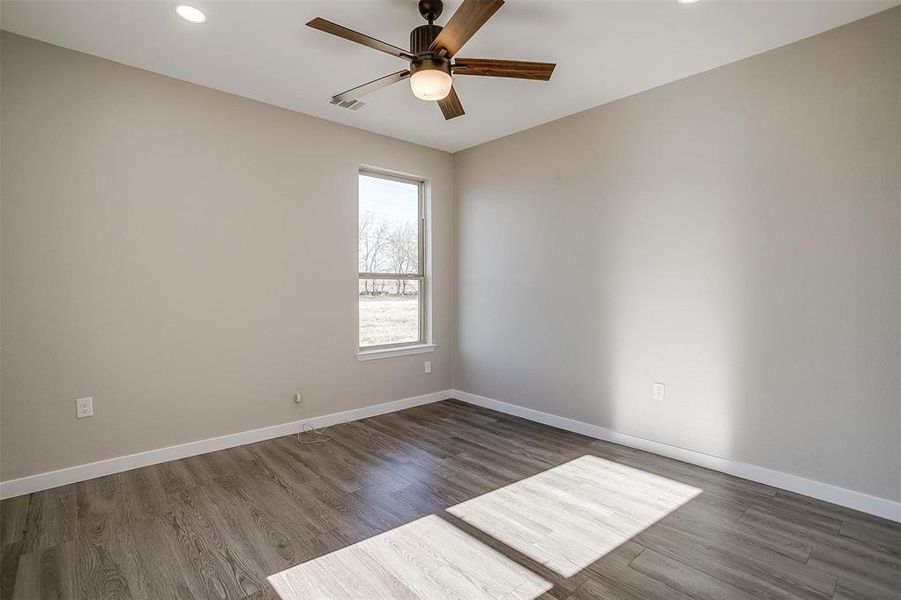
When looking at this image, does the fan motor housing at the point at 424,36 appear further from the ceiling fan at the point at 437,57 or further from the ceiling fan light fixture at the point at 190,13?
the ceiling fan light fixture at the point at 190,13

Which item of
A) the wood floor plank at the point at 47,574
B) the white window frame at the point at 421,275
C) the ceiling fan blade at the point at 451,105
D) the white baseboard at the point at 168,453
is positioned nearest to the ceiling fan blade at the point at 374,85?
the ceiling fan blade at the point at 451,105

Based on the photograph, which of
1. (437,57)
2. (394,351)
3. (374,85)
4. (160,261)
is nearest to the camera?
(437,57)

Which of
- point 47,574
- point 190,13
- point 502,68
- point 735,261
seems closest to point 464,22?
point 502,68

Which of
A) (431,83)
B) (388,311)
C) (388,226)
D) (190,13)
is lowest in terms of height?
(388,311)

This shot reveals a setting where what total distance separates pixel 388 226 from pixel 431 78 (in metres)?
2.36

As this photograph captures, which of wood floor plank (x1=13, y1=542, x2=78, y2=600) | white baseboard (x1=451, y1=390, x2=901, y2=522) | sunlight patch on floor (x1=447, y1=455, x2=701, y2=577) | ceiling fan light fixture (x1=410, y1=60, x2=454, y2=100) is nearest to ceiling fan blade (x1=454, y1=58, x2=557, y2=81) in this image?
ceiling fan light fixture (x1=410, y1=60, x2=454, y2=100)

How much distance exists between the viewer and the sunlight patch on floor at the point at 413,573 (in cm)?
178

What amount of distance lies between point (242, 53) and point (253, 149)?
0.82 meters

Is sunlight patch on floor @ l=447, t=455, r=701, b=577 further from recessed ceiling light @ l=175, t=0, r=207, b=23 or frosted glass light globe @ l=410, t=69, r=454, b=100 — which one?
recessed ceiling light @ l=175, t=0, r=207, b=23

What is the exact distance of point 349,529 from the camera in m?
2.25

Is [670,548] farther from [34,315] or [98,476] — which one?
[34,315]

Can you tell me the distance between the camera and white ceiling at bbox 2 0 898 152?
2303mm

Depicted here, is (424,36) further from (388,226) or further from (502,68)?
(388,226)

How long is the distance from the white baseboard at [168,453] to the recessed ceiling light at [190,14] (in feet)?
8.82
